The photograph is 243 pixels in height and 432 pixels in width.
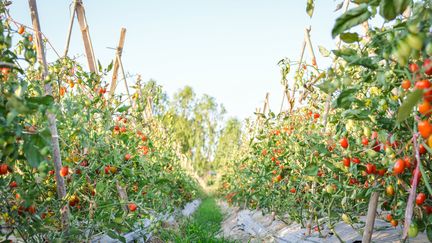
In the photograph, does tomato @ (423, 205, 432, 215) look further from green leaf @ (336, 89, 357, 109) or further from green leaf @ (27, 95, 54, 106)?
green leaf @ (27, 95, 54, 106)

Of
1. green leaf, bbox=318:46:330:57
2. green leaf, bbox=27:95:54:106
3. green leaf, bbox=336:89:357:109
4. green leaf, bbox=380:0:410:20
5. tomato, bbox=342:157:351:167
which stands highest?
green leaf, bbox=318:46:330:57

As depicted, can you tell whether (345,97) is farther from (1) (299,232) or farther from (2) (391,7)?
(1) (299,232)

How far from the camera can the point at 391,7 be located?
2.45 feet

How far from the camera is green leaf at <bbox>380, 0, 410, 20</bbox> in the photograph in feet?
2.40

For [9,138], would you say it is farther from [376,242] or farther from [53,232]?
[376,242]

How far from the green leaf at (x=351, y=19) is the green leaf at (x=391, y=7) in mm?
29

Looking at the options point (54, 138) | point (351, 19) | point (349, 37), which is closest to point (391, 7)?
point (351, 19)

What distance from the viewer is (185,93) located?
2300cm

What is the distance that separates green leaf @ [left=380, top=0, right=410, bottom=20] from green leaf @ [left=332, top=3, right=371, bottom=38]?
29 mm

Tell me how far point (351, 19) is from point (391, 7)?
78 mm

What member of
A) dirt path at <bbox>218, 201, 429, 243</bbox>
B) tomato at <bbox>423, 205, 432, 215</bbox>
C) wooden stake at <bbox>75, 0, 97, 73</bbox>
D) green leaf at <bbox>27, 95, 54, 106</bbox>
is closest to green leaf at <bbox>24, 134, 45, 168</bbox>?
green leaf at <bbox>27, 95, 54, 106</bbox>

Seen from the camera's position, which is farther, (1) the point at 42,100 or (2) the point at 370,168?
(2) the point at 370,168

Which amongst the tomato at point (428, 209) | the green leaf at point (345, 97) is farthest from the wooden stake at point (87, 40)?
the tomato at point (428, 209)

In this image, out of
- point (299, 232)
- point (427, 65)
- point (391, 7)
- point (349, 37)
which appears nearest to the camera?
point (427, 65)
